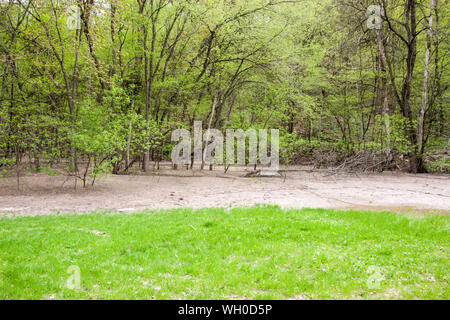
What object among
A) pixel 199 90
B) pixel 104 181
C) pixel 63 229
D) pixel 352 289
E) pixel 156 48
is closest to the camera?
pixel 352 289

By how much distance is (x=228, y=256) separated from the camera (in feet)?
16.7

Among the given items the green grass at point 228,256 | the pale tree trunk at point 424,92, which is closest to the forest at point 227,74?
the pale tree trunk at point 424,92

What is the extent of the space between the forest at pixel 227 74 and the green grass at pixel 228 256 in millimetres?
5834

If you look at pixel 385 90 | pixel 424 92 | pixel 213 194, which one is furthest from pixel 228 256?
pixel 385 90

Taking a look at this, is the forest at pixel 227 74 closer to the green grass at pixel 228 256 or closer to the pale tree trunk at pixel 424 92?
the pale tree trunk at pixel 424 92

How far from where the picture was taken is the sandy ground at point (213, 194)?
9391 mm

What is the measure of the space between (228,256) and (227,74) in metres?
16.1

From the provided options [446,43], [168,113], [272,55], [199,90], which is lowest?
[168,113]

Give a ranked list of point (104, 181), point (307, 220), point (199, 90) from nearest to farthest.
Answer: point (307, 220) → point (104, 181) → point (199, 90)

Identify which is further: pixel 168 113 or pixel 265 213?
pixel 168 113

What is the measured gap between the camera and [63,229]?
6414 millimetres
